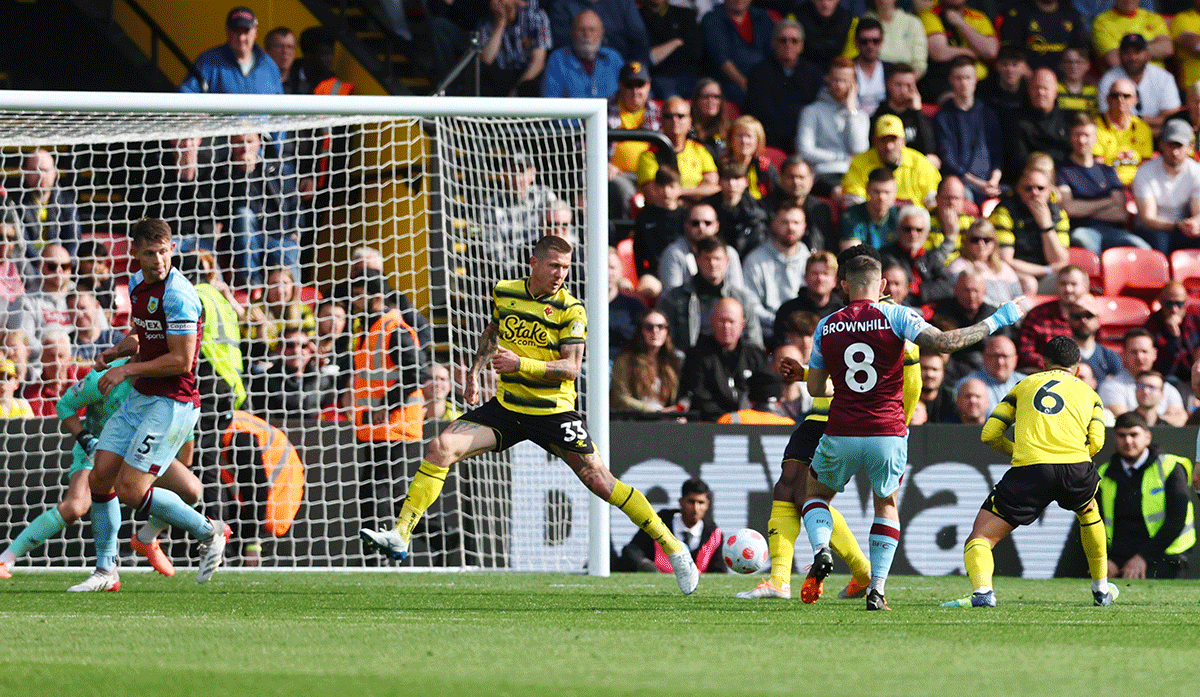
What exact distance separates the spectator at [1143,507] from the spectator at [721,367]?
2624 millimetres

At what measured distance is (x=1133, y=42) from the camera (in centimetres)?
1442

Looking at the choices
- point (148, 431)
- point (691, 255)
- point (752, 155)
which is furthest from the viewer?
point (752, 155)

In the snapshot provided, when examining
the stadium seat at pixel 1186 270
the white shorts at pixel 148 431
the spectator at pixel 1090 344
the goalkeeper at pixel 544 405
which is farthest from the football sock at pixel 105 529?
the stadium seat at pixel 1186 270

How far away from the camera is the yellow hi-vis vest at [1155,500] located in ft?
34.2

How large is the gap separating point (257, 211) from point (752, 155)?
4306 millimetres

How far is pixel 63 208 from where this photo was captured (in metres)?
10.9

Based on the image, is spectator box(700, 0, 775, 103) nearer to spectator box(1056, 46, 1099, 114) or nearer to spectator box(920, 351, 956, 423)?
spectator box(1056, 46, 1099, 114)

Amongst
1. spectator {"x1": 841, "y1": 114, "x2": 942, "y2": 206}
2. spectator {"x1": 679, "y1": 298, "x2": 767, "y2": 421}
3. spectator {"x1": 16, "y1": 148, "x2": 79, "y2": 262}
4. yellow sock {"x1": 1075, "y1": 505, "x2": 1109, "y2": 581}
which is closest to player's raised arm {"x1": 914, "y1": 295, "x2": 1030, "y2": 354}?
yellow sock {"x1": 1075, "y1": 505, "x2": 1109, "y2": 581}

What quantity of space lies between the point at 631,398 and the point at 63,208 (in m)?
4.42

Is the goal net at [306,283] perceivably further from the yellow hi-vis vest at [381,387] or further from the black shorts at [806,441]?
the black shorts at [806,441]

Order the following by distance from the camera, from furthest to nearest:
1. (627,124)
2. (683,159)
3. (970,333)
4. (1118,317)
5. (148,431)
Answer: (1118,317) → (627,124) → (683,159) → (148,431) → (970,333)

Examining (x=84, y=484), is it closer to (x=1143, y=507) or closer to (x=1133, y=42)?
(x=1143, y=507)

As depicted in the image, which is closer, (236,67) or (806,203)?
(236,67)

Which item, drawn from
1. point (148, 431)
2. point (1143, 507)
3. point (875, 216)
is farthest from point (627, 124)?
point (148, 431)
